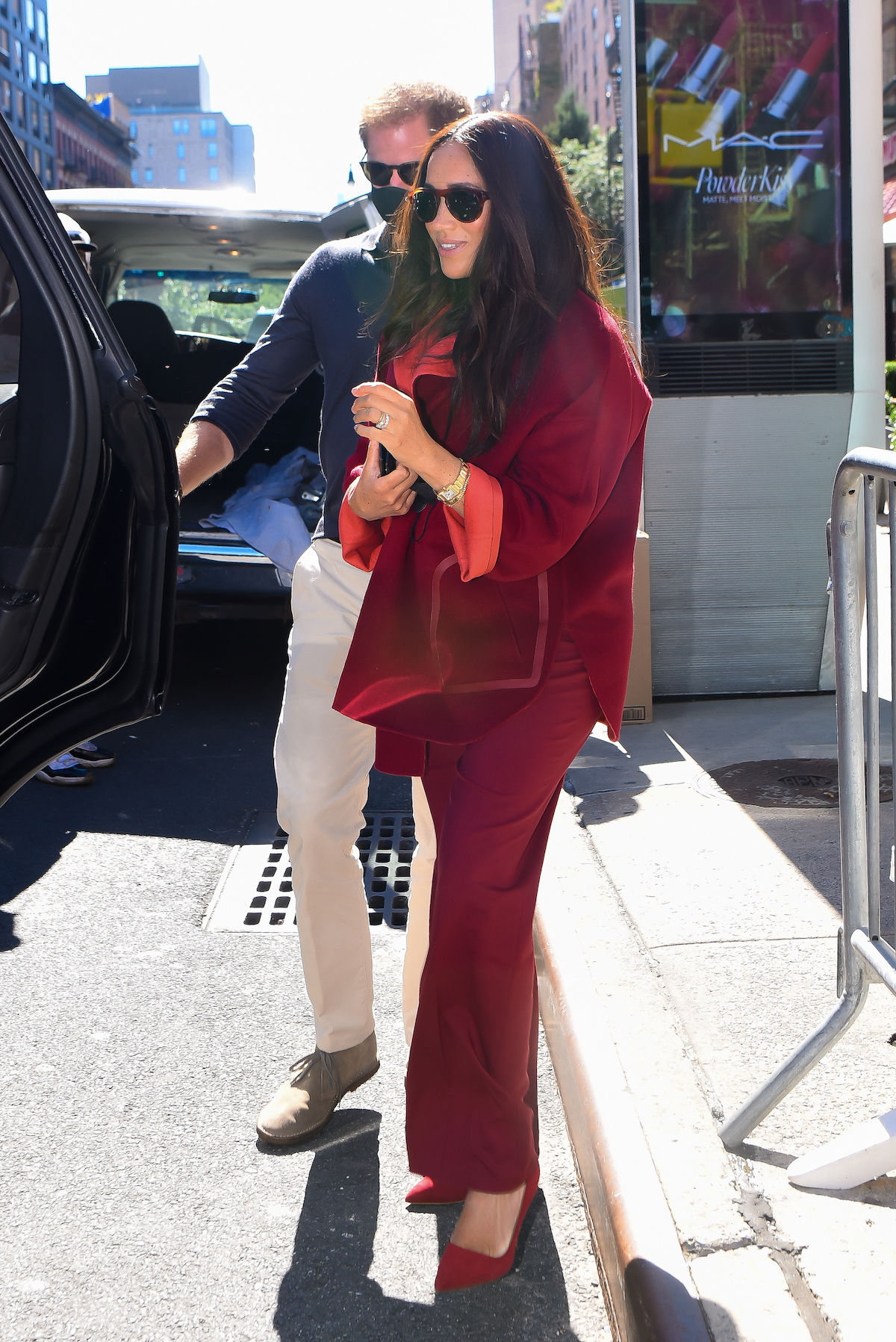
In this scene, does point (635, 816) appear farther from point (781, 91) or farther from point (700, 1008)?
point (781, 91)

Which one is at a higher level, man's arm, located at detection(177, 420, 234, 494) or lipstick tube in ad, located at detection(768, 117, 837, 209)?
lipstick tube in ad, located at detection(768, 117, 837, 209)

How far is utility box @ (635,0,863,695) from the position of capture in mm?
5637

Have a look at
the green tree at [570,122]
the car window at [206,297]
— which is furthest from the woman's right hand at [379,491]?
the green tree at [570,122]

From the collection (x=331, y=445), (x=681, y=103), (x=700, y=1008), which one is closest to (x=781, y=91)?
(x=681, y=103)

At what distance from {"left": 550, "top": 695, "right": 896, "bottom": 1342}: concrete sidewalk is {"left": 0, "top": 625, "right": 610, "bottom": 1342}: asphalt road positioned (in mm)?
256

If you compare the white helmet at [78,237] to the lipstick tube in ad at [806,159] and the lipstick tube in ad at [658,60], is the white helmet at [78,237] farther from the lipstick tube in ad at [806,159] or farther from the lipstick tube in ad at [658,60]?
the lipstick tube in ad at [806,159]

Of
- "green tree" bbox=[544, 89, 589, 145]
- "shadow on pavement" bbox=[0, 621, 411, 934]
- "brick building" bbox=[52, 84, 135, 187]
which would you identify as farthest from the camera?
"brick building" bbox=[52, 84, 135, 187]

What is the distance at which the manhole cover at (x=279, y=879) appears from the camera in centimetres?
389

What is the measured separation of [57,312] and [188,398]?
5.71 m

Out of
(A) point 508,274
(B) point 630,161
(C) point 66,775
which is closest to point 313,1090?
(A) point 508,274

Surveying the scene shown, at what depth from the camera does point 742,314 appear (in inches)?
229

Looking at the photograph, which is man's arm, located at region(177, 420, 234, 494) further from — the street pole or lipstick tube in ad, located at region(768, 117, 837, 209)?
lipstick tube in ad, located at region(768, 117, 837, 209)

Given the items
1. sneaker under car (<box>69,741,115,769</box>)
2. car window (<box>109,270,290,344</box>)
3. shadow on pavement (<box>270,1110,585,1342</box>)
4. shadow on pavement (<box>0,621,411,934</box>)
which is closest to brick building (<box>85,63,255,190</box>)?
car window (<box>109,270,290,344</box>)

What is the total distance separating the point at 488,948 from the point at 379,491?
78 centimetres
